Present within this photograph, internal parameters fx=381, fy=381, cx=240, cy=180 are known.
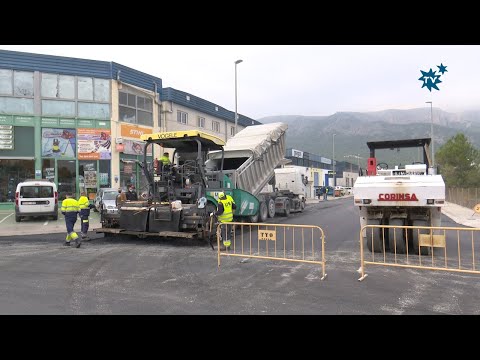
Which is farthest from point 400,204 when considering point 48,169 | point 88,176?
point 48,169

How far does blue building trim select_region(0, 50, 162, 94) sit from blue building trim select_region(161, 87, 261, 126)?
2524 millimetres

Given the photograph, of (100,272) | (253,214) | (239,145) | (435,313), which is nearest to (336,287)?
(435,313)

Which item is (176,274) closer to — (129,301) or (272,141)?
(129,301)

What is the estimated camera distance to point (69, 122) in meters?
22.2

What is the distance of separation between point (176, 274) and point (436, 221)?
5773 millimetres

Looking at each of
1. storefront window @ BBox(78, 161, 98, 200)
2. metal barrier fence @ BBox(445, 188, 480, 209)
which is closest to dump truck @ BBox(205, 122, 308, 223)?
storefront window @ BBox(78, 161, 98, 200)

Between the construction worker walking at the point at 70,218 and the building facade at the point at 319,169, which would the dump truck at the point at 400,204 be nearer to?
the construction worker walking at the point at 70,218

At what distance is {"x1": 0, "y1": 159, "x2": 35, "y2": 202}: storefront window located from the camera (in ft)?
69.5

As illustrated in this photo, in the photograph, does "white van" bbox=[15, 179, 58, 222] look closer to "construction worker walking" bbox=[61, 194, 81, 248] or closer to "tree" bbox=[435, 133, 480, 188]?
"construction worker walking" bbox=[61, 194, 81, 248]

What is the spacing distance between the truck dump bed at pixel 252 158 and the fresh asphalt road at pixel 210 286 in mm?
4602

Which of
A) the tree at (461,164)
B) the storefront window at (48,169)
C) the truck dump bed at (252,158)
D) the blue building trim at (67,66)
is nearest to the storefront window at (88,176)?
the storefront window at (48,169)

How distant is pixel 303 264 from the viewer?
315 inches

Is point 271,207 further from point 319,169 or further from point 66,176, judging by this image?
point 319,169

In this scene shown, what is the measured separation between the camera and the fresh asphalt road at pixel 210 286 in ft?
16.8
